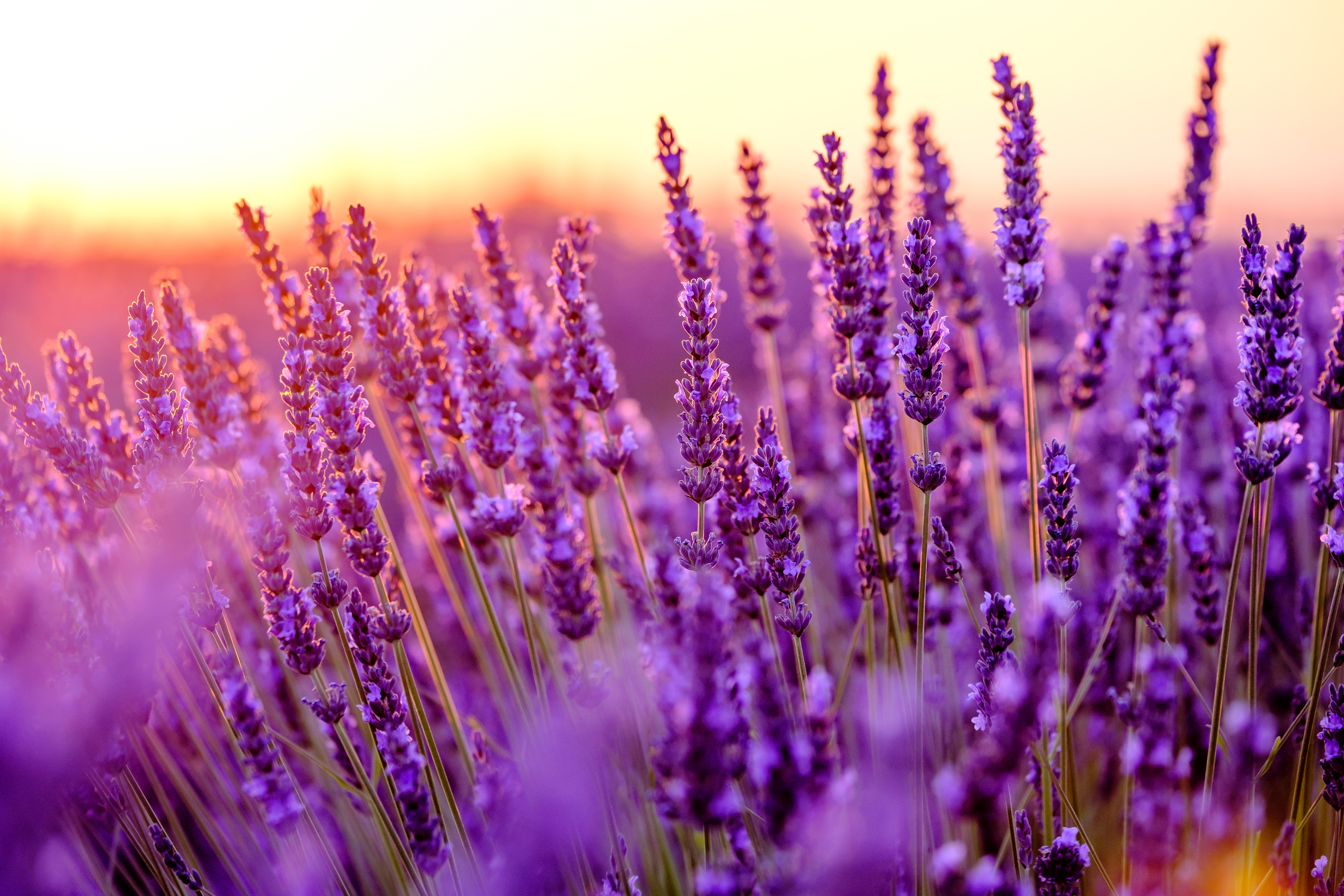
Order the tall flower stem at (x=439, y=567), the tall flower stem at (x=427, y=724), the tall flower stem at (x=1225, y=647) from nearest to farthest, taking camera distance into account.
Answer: the tall flower stem at (x=1225, y=647) < the tall flower stem at (x=427, y=724) < the tall flower stem at (x=439, y=567)

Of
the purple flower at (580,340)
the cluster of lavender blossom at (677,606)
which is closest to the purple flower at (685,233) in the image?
the cluster of lavender blossom at (677,606)

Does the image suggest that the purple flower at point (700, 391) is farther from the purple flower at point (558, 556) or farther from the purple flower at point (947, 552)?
the purple flower at point (947, 552)

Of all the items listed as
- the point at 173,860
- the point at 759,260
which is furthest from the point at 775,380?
the point at 173,860

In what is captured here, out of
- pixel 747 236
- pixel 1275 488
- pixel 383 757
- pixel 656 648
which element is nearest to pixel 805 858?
pixel 656 648

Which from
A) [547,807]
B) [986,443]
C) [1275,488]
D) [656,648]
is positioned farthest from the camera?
[1275,488]

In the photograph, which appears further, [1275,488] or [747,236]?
[1275,488]

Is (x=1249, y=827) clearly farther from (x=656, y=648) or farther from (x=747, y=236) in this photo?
(x=747, y=236)
